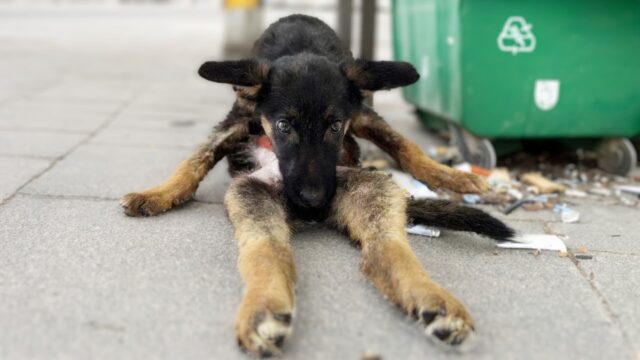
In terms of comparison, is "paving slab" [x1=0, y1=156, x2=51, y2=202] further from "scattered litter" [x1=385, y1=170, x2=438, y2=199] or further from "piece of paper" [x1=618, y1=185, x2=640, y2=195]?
"piece of paper" [x1=618, y1=185, x2=640, y2=195]

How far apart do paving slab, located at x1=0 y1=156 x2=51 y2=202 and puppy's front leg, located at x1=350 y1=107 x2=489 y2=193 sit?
2005mm

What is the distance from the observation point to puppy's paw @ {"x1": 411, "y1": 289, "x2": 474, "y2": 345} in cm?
209

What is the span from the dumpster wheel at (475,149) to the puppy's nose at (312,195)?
7.08 feet

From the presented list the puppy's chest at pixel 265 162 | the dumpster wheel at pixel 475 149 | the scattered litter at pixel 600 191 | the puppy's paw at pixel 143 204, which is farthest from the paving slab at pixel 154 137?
the scattered litter at pixel 600 191

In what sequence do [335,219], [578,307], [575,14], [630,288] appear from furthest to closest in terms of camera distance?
[575,14] < [335,219] < [630,288] < [578,307]

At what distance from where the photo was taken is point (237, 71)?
309 cm

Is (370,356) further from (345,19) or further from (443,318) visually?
(345,19)

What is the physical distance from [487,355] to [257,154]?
6.29ft

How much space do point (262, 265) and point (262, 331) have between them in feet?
1.37

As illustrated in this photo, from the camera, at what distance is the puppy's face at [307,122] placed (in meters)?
2.86

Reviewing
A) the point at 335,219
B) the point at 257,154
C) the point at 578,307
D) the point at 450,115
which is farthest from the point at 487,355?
the point at 450,115

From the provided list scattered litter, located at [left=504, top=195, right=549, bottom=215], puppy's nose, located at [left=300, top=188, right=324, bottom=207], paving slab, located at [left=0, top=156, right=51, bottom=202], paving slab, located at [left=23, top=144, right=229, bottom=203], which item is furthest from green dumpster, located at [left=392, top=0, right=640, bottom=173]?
paving slab, located at [left=0, top=156, right=51, bottom=202]

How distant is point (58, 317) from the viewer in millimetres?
2207

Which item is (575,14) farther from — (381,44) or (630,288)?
(381,44)
